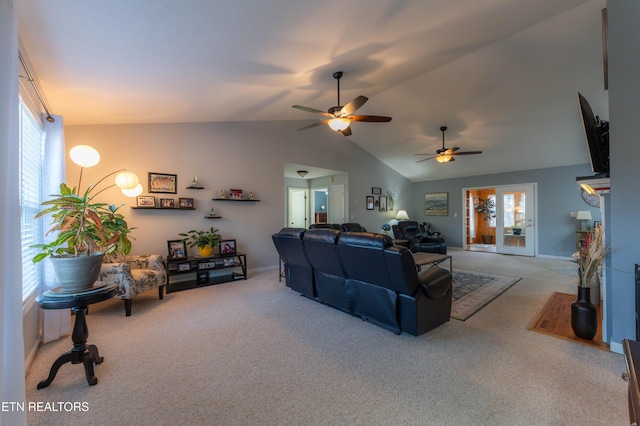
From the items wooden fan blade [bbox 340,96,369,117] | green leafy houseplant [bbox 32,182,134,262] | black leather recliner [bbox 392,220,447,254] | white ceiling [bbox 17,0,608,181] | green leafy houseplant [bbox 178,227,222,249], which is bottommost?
black leather recliner [bbox 392,220,447,254]

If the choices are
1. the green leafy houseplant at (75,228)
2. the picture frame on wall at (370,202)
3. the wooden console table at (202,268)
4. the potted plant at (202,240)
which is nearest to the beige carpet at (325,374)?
the green leafy houseplant at (75,228)

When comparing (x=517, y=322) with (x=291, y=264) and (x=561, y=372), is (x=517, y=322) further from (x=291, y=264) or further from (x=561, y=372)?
(x=291, y=264)

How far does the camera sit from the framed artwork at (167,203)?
442 cm

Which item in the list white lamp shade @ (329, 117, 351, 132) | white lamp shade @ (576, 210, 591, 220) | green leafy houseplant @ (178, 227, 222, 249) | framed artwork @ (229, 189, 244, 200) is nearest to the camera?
white lamp shade @ (329, 117, 351, 132)

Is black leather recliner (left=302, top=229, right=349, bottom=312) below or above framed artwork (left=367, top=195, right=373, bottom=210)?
below

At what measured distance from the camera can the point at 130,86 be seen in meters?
2.92

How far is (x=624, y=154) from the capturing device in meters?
2.19

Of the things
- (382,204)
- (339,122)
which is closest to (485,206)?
(382,204)

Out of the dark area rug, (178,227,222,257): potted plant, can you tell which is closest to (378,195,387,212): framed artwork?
the dark area rug

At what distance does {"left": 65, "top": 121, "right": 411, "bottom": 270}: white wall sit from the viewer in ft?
13.5

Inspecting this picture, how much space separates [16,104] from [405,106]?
5.25m

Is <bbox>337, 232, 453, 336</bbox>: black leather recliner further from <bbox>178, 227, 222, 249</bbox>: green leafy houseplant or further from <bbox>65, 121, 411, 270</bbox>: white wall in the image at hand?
<bbox>65, 121, 411, 270</bbox>: white wall

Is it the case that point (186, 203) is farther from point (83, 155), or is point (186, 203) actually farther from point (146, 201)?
point (83, 155)

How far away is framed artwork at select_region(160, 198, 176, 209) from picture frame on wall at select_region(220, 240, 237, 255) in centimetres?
105
